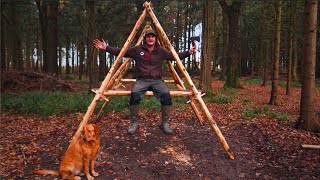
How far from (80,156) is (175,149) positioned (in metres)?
2.15

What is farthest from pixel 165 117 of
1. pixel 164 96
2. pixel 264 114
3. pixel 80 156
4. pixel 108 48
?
pixel 264 114

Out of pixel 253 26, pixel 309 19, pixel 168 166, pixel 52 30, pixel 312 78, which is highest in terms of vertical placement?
pixel 253 26

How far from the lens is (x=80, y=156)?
4.65m

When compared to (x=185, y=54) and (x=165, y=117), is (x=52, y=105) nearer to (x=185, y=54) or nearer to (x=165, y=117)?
(x=165, y=117)

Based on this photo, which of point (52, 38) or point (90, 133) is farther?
point (52, 38)

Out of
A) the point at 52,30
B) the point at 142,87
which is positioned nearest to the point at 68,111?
the point at 142,87

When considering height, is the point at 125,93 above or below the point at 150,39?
below

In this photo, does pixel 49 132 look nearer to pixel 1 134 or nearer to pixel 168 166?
pixel 1 134

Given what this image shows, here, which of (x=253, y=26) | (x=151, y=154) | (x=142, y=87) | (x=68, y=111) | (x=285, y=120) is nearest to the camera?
(x=151, y=154)

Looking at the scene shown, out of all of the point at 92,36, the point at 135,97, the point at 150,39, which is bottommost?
the point at 135,97

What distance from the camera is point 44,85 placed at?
14.8 meters

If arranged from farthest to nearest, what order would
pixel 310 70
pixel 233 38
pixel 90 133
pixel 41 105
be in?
pixel 233 38 → pixel 41 105 → pixel 310 70 → pixel 90 133

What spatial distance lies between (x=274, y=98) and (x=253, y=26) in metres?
21.3

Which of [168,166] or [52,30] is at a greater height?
[52,30]
